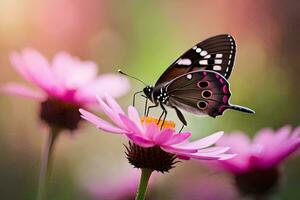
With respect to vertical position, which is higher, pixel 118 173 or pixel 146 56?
pixel 146 56

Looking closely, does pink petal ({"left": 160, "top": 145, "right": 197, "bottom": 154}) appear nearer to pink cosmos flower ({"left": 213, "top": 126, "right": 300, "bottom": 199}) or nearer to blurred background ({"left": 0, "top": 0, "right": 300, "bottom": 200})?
pink cosmos flower ({"left": 213, "top": 126, "right": 300, "bottom": 199})

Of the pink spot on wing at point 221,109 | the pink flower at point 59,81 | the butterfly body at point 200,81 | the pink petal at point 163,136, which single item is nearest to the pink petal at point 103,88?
the pink flower at point 59,81

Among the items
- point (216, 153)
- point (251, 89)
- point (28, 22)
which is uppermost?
point (28, 22)

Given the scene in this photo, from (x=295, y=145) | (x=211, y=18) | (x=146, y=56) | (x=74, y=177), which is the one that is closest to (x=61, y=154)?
(x=74, y=177)

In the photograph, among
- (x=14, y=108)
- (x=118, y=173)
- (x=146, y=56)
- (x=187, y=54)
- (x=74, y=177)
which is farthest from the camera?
(x=146, y=56)

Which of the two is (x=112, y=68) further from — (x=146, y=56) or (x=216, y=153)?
(x=216, y=153)

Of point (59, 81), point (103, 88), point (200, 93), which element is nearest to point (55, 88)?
point (59, 81)

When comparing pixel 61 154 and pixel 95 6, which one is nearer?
pixel 61 154
